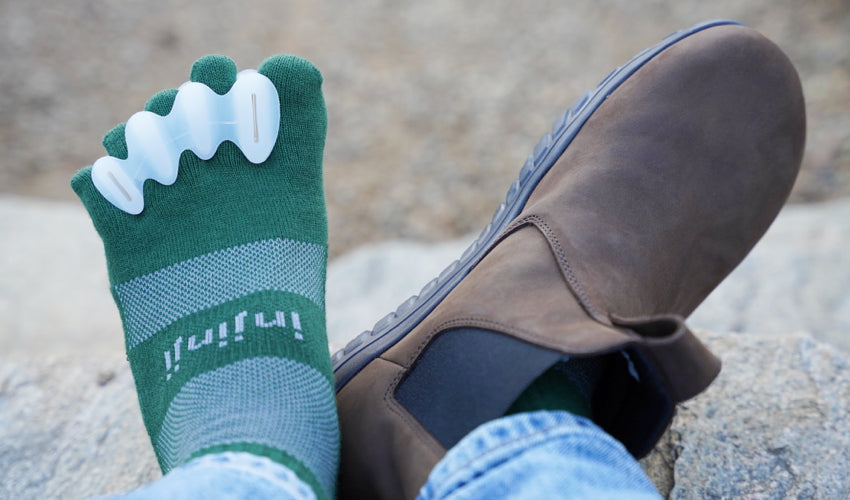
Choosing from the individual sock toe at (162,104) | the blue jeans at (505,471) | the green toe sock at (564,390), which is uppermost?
the individual sock toe at (162,104)

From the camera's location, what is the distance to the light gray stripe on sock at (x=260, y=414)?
649 millimetres

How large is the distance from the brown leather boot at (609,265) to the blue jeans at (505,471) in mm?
49

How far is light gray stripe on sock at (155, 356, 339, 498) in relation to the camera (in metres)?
0.65

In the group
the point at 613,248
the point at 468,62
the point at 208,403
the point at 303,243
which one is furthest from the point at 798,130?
the point at 468,62

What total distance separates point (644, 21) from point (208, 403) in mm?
2093

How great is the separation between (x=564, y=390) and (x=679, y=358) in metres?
0.12

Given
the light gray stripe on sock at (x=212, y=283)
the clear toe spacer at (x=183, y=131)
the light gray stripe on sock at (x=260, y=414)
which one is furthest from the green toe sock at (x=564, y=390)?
the clear toe spacer at (x=183, y=131)

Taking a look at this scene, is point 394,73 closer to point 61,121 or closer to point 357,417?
point 61,121

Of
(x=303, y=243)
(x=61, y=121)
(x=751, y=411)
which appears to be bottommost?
(x=751, y=411)

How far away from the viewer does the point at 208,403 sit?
28.1 inches

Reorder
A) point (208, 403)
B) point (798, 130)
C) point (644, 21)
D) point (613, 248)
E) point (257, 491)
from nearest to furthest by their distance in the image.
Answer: point (257, 491) < point (208, 403) < point (613, 248) < point (798, 130) < point (644, 21)

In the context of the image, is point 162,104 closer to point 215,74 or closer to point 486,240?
point 215,74

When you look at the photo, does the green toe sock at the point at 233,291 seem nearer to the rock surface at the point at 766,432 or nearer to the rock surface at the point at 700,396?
the rock surface at the point at 700,396

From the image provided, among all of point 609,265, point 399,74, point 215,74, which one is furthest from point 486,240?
point 399,74
